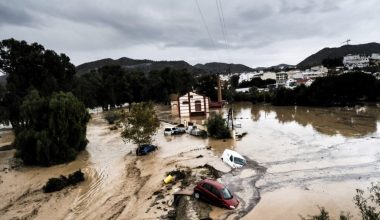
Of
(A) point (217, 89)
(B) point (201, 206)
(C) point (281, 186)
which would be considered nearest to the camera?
(B) point (201, 206)

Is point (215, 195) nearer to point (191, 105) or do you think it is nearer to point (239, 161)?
point (239, 161)

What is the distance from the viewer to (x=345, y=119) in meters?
57.7

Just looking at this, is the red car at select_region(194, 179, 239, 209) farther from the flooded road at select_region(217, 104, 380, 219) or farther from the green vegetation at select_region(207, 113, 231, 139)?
the green vegetation at select_region(207, 113, 231, 139)

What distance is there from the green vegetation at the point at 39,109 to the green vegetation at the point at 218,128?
15.7 meters

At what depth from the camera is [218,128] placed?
43.8m

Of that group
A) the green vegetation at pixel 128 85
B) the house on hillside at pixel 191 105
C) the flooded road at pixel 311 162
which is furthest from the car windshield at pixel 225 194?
the green vegetation at pixel 128 85

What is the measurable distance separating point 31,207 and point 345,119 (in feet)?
165

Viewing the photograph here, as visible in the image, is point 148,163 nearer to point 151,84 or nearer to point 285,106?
point 285,106

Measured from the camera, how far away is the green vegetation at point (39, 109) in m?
35.8

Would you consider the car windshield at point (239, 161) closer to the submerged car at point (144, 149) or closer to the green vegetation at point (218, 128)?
the submerged car at point (144, 149)

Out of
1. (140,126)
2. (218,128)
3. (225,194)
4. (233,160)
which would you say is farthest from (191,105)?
(225,194)

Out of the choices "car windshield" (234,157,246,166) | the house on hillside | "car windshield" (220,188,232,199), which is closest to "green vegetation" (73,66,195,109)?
the house on hillside

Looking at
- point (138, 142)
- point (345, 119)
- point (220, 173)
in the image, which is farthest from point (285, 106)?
point (220, 173)

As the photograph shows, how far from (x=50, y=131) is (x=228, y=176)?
20786 millimetres
